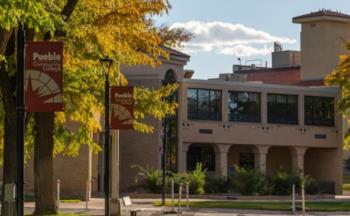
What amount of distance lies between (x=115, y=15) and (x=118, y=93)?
2.33 meters

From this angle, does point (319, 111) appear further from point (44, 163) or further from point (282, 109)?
point (44, 163)

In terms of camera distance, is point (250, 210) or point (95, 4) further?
point (250, 210)

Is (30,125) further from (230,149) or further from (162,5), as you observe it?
(230,149)

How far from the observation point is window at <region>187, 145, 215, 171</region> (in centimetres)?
6500

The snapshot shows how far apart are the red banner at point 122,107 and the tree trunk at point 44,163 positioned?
6.50ft

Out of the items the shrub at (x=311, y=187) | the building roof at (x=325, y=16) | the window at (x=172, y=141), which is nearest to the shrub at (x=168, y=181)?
the window at (x=172, y=141)

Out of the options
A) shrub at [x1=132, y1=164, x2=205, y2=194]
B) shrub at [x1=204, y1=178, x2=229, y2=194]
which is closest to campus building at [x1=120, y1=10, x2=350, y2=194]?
shrub at [x1=204, y1=178, x2=229, y2=194]

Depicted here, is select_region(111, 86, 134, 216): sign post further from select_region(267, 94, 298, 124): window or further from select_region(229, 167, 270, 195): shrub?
select_region(267, 94, 298, 124): window

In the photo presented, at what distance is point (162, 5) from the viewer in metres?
24.5

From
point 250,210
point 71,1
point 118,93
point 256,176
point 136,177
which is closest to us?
point 71,1

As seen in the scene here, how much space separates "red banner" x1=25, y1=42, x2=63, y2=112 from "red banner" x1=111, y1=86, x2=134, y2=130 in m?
10.1

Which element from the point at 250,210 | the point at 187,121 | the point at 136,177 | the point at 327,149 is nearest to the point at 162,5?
the point at 250,210

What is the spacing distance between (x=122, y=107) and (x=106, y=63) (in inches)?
55.1

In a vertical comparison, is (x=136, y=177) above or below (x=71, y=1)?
below
